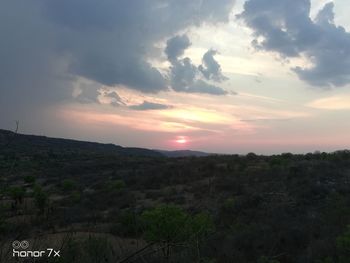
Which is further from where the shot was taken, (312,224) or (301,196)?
(301,196)

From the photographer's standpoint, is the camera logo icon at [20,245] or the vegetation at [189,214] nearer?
the camera logo icon at [20,245]

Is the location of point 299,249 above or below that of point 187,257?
below

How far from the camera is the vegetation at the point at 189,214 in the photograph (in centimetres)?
402

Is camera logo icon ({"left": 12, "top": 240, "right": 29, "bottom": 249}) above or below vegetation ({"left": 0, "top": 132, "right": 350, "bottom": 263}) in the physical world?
above

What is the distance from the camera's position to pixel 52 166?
49.8m

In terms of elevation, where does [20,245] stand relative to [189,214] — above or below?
below

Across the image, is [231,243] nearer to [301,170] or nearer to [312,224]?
[312,224]

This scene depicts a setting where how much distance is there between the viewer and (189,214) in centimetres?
338

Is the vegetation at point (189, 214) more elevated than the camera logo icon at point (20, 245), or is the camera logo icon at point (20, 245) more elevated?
the camera logo icon at point (20, 245)

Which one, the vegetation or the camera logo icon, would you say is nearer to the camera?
the camera logo icon

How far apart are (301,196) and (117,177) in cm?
2152

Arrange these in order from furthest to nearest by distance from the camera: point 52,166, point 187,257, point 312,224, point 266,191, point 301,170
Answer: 1. point 52,166
2. point 301,170
3. point 266,191
4. point 312,224
5. point 187,257

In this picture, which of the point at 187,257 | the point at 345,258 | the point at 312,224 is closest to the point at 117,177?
the point at 312,224

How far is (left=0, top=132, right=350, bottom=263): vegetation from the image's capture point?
13.2ft
